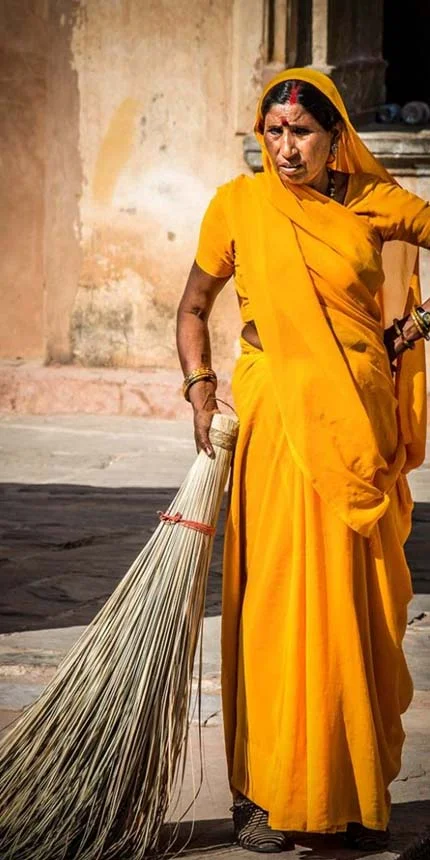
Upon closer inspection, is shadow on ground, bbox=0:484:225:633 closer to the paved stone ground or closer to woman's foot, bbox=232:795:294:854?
the paved stone ground

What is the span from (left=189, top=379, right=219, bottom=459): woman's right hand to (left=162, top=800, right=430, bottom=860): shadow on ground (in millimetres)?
819

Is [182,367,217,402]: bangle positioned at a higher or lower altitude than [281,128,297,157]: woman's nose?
lower

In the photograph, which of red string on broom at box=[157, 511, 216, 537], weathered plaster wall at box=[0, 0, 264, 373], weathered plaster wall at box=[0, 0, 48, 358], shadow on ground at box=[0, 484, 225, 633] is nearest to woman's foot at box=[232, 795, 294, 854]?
red string on broom at box=[157, 511, 216, 537]

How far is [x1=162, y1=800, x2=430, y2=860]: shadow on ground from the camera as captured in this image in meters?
3.45

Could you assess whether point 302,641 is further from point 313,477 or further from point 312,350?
point 312,350

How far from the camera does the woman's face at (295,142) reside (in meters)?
3.42

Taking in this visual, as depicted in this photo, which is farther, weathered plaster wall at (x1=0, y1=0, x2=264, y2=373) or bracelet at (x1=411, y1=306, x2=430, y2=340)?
weathered plaster wall at (x1=0, y1=0, x2=264, y2=373)

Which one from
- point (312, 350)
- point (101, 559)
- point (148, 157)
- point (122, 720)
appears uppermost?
point (148, 157)

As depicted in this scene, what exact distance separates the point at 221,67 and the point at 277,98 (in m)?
5.87

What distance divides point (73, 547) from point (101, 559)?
28 cm

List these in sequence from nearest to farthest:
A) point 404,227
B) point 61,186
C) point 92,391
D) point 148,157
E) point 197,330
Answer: point 404,227, point 197,330, point 148,157, point 92,391, point 61,186

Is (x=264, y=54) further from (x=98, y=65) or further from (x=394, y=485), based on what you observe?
(x=394, y=485)

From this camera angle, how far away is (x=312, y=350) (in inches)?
→ 133

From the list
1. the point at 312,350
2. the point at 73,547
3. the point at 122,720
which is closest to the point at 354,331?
the point at 312,350
